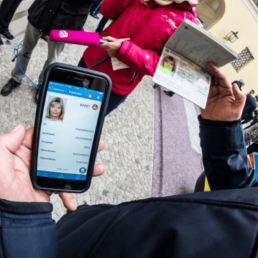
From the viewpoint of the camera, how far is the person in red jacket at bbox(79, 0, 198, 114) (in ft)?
4.44

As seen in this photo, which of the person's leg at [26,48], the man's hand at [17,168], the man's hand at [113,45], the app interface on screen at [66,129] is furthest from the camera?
the person's leg at [26,48]

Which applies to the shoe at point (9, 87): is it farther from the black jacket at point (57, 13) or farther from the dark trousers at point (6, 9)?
the dark trousers at point (6, 9)

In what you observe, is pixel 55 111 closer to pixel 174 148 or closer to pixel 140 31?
pixel 140 31

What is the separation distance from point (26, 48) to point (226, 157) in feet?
7.10

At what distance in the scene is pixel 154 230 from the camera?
543 millimetres

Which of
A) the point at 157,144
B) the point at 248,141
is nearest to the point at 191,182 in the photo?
the point at 157,144

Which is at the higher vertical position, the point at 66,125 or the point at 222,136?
the point at 222,136

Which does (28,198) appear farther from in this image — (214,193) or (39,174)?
(214,193)

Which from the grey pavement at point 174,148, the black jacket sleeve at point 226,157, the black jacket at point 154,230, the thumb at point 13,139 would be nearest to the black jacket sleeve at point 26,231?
the black jacket at point 154,230

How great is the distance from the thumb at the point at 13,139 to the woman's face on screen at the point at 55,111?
129 mm

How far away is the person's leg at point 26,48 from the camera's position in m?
2.10

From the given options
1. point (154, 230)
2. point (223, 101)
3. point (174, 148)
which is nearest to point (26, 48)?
point (223, 101)

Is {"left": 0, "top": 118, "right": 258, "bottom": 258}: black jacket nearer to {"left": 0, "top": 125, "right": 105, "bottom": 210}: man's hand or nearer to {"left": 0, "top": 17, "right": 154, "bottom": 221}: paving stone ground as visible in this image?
{"left": 0, "top": 125, "right": 105, "bottom": 210}: man's hand

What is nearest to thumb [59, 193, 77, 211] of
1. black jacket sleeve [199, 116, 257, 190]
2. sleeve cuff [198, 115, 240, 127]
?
black jacket sleeve [199, 116, 257, 190]
